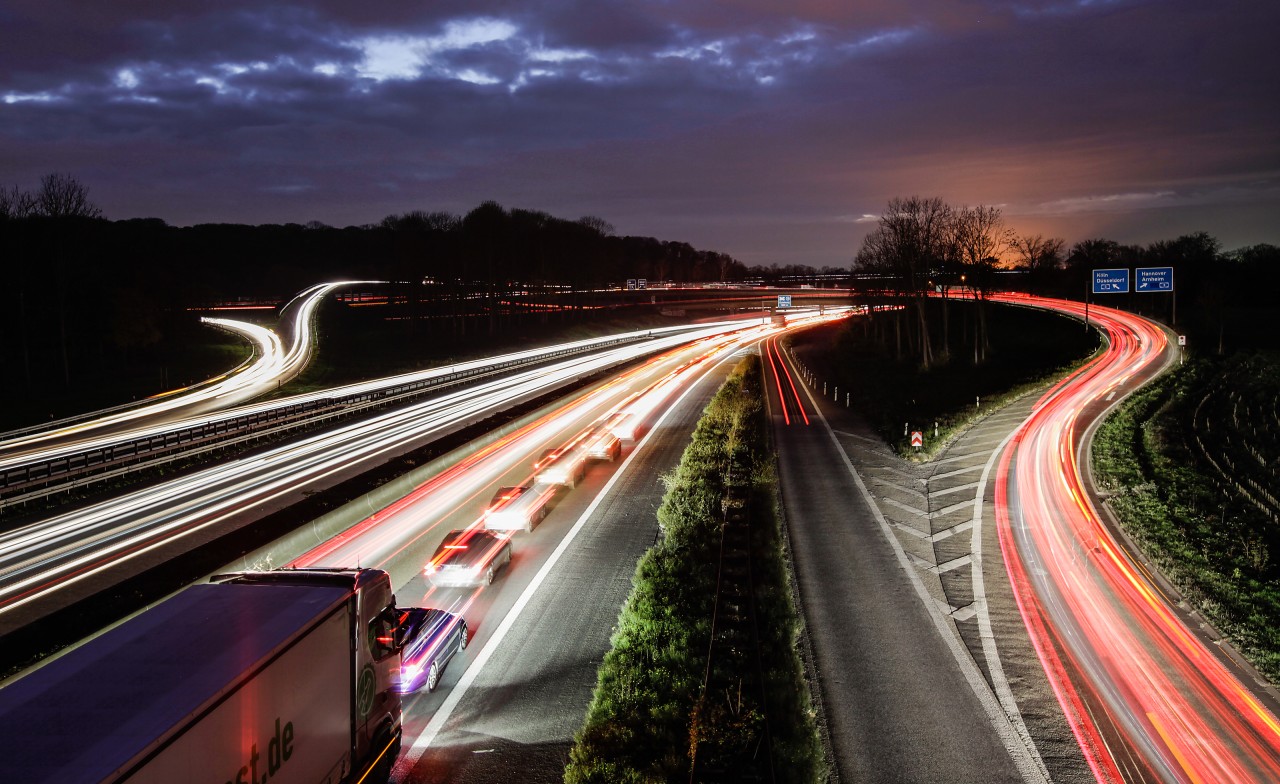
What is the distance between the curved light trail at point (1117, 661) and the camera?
11055mm

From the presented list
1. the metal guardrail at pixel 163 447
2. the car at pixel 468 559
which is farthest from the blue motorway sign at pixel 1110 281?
the car at pixel 468 559

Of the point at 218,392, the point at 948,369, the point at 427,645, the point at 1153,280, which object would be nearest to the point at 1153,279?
the point at 1153,280

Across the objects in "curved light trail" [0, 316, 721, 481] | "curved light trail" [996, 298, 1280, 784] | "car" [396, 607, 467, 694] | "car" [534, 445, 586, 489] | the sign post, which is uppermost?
the sign post

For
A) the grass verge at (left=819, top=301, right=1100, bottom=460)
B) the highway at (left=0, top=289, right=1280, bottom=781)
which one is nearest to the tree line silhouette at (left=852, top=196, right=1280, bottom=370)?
the grass verge at (left=819, top=301, right=1100, bottom=460)

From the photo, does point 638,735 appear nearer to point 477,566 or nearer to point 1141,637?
point 477,566

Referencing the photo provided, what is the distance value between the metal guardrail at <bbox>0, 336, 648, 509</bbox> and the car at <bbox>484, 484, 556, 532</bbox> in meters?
14.5

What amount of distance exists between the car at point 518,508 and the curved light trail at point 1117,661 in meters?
13.0

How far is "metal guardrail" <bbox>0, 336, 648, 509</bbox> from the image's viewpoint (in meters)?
25.0

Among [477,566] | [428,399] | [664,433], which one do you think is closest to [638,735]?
[477,566]

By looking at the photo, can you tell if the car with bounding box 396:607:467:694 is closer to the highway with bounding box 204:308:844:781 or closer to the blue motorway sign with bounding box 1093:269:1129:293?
the highway with bounding box 204:308:844:781

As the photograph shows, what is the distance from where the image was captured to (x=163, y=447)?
1185 inches

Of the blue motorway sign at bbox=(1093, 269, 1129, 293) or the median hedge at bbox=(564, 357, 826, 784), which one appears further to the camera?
the blue motorway sign at bbox=(1093, 269, 1129, 293)

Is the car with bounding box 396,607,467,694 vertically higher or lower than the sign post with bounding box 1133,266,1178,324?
lower

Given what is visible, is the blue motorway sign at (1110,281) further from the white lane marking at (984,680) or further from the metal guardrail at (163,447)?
the metal guardrail at (163,447)
